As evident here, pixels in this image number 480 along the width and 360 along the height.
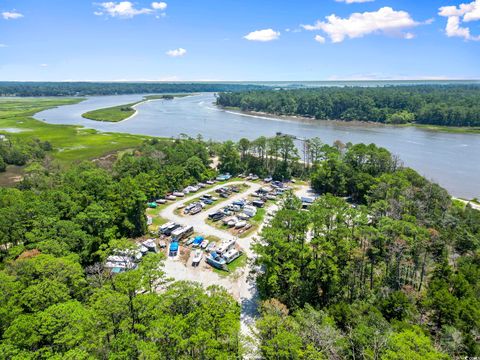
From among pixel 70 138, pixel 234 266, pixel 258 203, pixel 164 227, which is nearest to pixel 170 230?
pixel 164 227

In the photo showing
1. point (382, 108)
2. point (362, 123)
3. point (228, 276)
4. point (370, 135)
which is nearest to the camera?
point (228, 276)

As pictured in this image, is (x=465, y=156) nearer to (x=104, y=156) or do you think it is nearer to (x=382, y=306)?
(x=382, y=306)

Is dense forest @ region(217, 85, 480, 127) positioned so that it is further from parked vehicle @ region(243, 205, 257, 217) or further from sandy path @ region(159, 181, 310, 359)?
sandy path @ region(159, 181, 310, 359)

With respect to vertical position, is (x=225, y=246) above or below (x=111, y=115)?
below

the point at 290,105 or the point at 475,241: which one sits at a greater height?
the point at 290,105

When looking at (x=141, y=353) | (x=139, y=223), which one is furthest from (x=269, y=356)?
(x=139, y=223)

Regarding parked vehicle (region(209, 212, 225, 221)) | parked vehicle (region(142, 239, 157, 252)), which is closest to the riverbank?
parked vehicle (region(209, 212, 225, 221))

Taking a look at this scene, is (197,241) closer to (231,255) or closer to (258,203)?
(231,255)
